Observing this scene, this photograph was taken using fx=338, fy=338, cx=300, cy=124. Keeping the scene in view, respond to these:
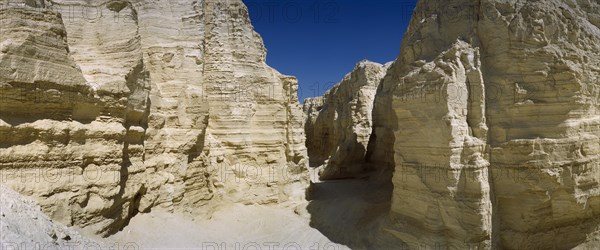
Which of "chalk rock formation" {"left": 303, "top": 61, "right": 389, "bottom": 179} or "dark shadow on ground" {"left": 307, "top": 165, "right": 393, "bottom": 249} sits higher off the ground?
"chalk rock formation" {"left": 303, "top": 61, "right": 389, "bottom": 179}

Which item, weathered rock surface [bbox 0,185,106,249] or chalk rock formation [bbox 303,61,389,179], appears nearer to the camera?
weathered rock surface [bbox 0,185,106,249]

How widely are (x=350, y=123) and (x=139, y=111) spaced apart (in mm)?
13198

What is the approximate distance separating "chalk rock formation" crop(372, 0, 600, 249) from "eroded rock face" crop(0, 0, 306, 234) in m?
6.07

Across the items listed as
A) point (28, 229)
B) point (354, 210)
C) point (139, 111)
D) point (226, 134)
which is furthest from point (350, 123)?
point (28, 229)

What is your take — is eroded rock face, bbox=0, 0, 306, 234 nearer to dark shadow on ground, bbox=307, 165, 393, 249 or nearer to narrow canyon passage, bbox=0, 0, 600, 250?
narrow canyon passage, bbox=0, 0, 600, 250

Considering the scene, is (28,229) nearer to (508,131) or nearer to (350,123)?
(508,131)

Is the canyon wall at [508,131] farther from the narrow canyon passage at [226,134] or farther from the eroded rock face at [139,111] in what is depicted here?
the eroded rock face at [139,111]

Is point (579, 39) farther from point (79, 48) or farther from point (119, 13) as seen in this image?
point (79, 48)

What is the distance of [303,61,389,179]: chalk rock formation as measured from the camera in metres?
18.5

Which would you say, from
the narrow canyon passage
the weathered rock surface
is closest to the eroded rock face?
the narrow canyon passage

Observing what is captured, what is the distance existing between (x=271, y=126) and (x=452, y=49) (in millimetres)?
7054

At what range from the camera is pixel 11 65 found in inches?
226

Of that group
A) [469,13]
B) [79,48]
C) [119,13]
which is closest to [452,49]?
[469,13]

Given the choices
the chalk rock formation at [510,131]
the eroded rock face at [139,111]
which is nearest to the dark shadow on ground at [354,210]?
the eroded rock face at [139,111]
